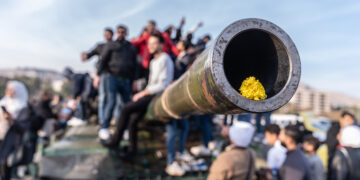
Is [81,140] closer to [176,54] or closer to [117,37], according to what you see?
[117,37]


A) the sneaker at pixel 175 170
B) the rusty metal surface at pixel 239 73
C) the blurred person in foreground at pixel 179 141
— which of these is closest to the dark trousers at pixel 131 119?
the blurred person in foreground at pixel 179 141

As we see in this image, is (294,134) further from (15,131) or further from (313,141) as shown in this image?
(15,131)

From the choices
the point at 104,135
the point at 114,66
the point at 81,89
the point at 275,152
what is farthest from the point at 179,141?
the point at 81,89

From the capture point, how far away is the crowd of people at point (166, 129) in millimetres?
3604

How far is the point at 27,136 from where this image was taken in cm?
643

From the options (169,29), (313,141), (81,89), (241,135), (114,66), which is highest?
(169,29)

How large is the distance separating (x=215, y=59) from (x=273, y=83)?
382mm

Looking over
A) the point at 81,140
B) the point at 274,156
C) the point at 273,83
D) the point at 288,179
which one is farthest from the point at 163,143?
the point at 273,83

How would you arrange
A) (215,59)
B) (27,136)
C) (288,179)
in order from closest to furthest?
(215,59), (288,179), (27,136)

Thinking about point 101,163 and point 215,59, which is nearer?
point 215,59

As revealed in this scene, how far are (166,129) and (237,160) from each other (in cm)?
199

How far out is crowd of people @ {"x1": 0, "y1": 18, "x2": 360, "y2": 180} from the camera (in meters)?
3.60

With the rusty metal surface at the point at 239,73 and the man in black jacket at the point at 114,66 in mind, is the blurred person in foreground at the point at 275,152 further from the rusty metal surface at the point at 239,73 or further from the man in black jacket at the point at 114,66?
the rusty metal surface at the point at 239,73

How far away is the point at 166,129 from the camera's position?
4926 mm
